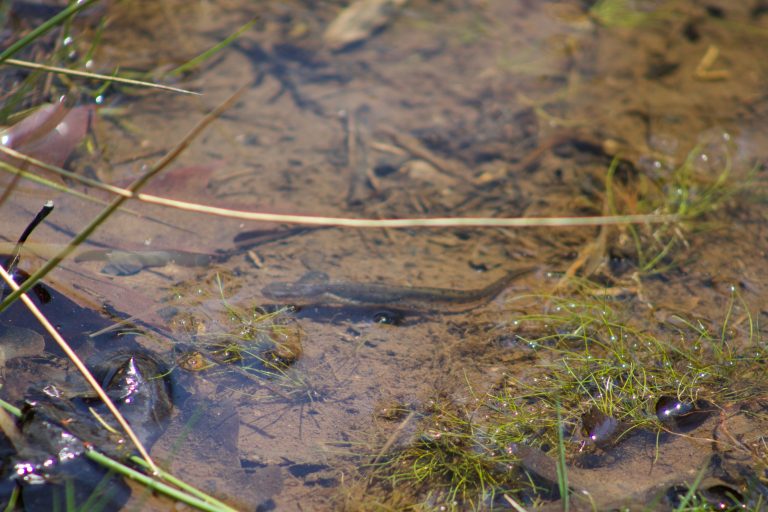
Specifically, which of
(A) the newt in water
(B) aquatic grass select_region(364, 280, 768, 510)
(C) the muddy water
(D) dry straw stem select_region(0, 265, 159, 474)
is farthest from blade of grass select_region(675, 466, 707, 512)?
(D) dry straw stem select_region(0, 265, 159, 474)

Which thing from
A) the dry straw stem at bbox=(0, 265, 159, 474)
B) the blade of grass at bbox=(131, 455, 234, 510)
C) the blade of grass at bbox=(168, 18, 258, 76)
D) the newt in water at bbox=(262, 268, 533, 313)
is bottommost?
the newt in water at bbox=(262, 268, 533, 313)

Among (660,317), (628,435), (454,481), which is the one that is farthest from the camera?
(660,317)

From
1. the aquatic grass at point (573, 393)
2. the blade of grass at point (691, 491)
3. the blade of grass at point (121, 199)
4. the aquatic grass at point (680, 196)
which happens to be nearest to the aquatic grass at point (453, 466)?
the aquatic grass at point (573, 393)

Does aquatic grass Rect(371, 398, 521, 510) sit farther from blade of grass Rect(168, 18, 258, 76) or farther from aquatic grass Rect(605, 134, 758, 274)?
blade of grass Rect(168, 18, 258, 76)

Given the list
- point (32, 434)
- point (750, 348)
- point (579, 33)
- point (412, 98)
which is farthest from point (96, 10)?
point (750, 348)

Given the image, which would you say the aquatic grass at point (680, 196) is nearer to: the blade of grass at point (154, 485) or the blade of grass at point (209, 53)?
the blade of grass at point (209, 53)

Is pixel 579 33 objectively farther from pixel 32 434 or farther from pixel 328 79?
pixel 32 434

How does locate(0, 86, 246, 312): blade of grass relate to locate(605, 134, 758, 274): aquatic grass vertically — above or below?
above
